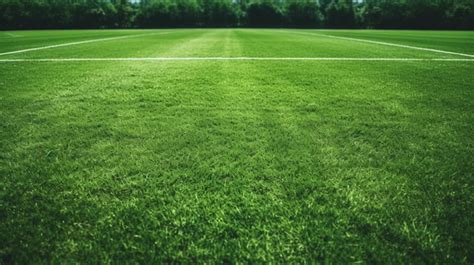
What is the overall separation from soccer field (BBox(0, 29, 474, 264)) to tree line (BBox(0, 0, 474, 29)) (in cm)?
6687

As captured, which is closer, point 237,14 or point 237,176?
point 237,176

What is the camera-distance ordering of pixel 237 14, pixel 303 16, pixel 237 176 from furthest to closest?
pixel 237 14
pixel 303 16
pixel 237 176

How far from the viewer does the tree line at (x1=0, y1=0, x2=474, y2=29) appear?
55.3m

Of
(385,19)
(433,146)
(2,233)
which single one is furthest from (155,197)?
(385,19)

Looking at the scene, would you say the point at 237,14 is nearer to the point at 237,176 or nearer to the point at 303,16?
the point at 303,16

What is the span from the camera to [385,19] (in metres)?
58.9

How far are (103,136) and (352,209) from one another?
7.79ft

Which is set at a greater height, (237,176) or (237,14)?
(237,14)

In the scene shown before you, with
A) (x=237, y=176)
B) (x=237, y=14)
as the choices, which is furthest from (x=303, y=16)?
(x=237, y=176)

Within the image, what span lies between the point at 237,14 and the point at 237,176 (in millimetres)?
74386

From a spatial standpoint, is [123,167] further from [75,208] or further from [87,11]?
[87,11]

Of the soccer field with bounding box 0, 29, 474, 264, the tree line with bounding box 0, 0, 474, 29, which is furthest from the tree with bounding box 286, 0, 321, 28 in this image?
the soccer field with bounding box 0, 29, 474, 264

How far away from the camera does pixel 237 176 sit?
77.3 inches

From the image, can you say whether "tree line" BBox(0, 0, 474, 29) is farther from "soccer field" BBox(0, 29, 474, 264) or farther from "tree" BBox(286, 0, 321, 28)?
"soccer field" BBox(0, 29, 474, 264)
